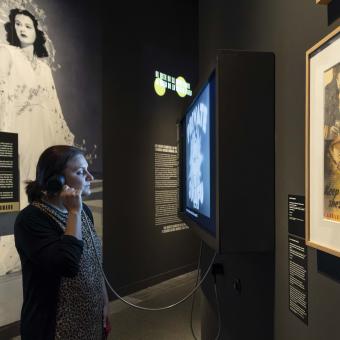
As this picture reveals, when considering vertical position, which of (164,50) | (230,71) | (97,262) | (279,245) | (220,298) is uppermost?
(164,50)

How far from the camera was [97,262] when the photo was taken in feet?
5.85

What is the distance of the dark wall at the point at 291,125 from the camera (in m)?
1.04

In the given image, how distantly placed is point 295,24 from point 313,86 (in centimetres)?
32

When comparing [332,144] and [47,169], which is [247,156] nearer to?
[332,144]

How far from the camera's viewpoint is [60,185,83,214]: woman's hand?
164 cm

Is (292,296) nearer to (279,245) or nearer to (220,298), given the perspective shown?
(279,245)

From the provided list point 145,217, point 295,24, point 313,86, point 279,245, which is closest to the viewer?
point 313,86

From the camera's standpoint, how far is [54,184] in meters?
1.63

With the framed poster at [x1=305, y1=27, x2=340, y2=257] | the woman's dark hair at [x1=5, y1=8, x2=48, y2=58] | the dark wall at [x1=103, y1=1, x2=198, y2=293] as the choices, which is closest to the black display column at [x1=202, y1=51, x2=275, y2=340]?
the framed poster at [x1=305, y1=27, x2=340, y2=257]

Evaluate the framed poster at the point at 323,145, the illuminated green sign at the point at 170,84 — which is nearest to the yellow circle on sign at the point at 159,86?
the illuminated green sign at the point at 170,84

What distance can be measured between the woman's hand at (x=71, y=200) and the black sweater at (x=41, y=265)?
0.11 m

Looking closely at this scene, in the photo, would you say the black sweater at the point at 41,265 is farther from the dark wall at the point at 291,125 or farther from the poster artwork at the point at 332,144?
the poster artwork at the point at 332,144

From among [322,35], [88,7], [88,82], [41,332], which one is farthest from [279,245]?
[88,7]

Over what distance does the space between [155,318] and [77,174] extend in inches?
106
